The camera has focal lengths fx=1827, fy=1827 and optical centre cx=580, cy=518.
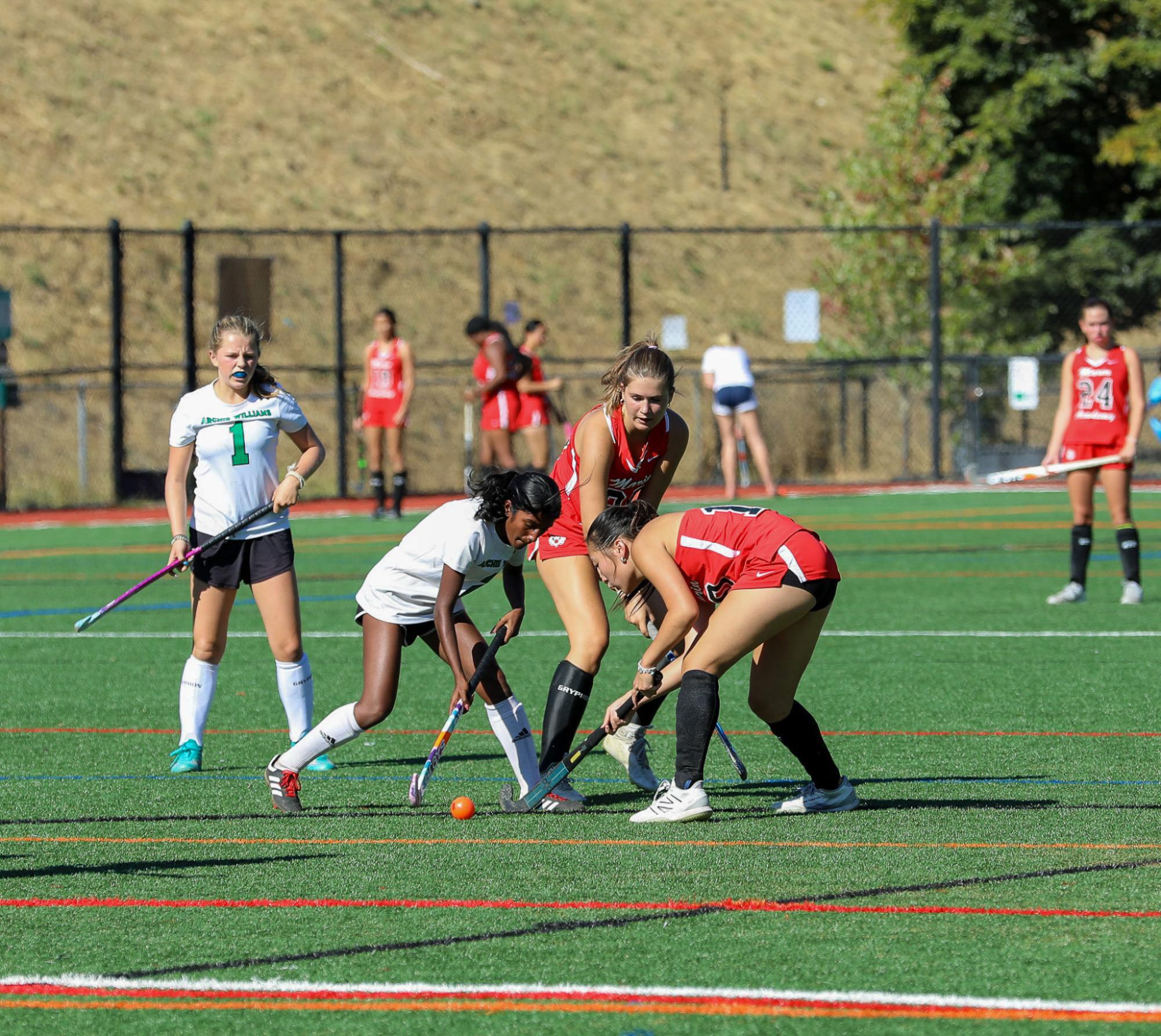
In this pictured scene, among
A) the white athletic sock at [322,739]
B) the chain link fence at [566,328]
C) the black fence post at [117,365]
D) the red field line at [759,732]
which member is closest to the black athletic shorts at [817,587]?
the white athletic sock at [322,739]

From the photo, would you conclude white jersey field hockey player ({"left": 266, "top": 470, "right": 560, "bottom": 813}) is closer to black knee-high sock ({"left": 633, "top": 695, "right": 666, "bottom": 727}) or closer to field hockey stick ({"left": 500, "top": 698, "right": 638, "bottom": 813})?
field hockey stick ({"left": 500, "top": 698, "right": 638, "bottom": 813})

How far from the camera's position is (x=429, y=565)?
683 cm

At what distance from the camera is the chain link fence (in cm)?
2788

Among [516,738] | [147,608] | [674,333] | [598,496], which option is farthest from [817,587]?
[674,333]

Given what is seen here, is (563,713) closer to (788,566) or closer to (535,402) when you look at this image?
(788,566)

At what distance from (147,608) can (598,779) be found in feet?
23.9

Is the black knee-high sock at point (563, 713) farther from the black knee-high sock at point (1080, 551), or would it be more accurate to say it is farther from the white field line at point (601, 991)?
the black knee-high sock at point (1080, 551)

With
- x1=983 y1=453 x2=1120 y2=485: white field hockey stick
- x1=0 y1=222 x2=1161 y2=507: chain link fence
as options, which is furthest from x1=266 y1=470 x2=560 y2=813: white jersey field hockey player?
x1=0 y1=222 x2=1161 y2=507: chain link fence

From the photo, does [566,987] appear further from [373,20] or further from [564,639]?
[373,20]

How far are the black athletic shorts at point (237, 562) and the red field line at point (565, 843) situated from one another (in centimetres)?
175

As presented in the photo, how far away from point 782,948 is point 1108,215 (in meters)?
34.7

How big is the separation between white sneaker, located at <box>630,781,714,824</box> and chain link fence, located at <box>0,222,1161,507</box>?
18874 mm

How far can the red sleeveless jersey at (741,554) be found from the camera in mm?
6363

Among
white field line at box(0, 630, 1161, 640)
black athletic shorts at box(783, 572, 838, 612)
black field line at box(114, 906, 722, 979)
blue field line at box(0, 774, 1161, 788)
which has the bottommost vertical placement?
blue field line at box(0, 774, 1161, 788)
